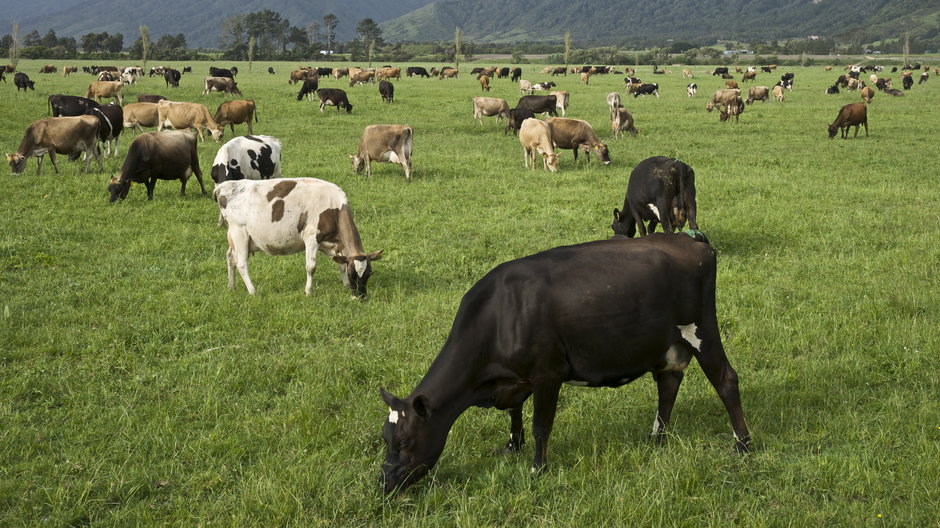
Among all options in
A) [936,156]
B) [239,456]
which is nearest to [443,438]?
[239,456]

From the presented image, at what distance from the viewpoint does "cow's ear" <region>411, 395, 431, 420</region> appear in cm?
487

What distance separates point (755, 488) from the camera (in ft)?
16.8

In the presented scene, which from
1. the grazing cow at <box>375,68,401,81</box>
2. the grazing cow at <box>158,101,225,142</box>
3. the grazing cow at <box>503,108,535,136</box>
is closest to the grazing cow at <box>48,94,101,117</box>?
the grazing cow at <box>158,101,225,142</box>

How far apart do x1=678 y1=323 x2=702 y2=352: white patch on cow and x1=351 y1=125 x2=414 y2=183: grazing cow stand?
13370mm

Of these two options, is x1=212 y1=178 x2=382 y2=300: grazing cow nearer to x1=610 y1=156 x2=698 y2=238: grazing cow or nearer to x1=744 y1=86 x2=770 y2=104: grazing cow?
x1=610 y1=156 x2=698 y2=238: grazing cow

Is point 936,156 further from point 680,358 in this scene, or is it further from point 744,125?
point 680,358

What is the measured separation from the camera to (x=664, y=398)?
232 inches

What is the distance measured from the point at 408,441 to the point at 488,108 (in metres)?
28.3

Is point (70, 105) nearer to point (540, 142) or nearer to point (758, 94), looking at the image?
point (540, 142)

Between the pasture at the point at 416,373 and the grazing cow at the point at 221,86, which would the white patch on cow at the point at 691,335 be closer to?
the pasture at the point at 416,373

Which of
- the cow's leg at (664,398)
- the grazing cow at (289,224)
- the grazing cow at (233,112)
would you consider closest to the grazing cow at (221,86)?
the grazing cow at (233,112)

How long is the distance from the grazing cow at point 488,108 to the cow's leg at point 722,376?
26.9 metres

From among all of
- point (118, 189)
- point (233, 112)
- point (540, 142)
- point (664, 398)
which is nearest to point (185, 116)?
point (233, 112)

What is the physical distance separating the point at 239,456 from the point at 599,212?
33.6 feet
